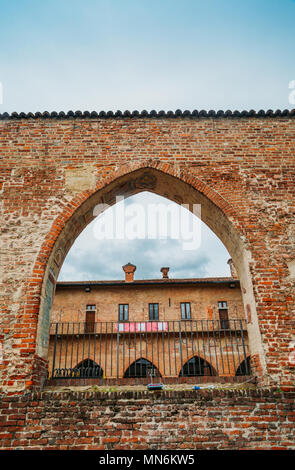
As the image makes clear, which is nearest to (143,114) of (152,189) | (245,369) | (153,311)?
(152,189)

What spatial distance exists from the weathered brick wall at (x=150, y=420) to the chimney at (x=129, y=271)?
60.7ft

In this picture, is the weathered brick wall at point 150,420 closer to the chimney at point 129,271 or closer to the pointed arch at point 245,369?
the pointed arch at point 245,369

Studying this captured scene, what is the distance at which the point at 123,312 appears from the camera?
65.8ft

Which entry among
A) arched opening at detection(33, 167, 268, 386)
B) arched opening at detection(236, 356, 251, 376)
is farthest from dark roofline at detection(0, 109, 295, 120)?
arched opening at detection(236, 356, 251, 376)

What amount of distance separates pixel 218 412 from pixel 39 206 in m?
5.00

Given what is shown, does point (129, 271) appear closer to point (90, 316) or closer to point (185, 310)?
point (90, 316)

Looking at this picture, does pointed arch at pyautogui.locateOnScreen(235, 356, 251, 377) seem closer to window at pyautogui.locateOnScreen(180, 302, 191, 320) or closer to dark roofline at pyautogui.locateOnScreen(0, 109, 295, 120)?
window at pyautogui.locateOnScreen(180, 302, 191, 320)

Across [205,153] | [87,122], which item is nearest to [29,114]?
[87,122]

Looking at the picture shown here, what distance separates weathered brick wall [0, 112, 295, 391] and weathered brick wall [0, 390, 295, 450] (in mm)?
584

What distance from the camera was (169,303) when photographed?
20.1 metres

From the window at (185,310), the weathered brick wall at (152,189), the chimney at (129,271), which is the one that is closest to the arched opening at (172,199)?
the weathered brick wall at (152,189)

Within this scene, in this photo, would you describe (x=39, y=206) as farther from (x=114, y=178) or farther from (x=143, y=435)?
(x=143, y=435)

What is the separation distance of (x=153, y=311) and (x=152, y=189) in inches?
532

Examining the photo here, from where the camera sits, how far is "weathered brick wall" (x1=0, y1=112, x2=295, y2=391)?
5.76 metres
